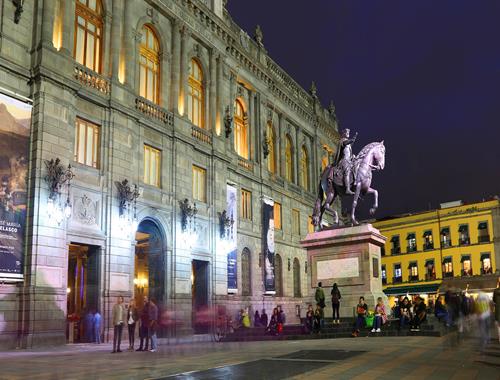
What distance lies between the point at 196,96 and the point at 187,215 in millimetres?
8528

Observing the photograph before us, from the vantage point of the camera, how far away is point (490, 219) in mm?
65875

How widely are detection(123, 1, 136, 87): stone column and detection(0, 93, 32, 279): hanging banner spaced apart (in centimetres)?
719

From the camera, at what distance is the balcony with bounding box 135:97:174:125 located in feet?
95.6

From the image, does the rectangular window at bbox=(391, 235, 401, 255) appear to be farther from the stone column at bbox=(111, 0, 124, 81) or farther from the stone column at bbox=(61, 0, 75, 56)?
the stone column at bbox=(61, 0, 75, 56)

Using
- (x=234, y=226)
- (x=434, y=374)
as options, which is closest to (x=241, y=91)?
(x=234, y=226)

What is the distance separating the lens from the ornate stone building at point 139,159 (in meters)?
22.3

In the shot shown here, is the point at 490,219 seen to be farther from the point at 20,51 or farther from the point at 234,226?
the point at 20,51

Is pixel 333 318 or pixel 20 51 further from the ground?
pixel 20 51

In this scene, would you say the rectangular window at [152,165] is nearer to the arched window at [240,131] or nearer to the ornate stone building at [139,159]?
the ornate stone building at [139,159]

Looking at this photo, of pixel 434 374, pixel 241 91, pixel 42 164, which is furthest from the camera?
pixel 241 91

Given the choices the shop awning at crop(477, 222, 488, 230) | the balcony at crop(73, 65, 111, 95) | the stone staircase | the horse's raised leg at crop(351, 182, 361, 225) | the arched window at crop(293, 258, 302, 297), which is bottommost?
the stone staircase

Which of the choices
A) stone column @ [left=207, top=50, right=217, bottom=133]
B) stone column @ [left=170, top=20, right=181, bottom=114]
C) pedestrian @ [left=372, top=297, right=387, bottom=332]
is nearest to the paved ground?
pedestrian @ [left=372, top=297, right=387, bottom=332]

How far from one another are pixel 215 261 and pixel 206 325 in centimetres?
385

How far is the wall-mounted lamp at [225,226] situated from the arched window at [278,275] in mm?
9486
